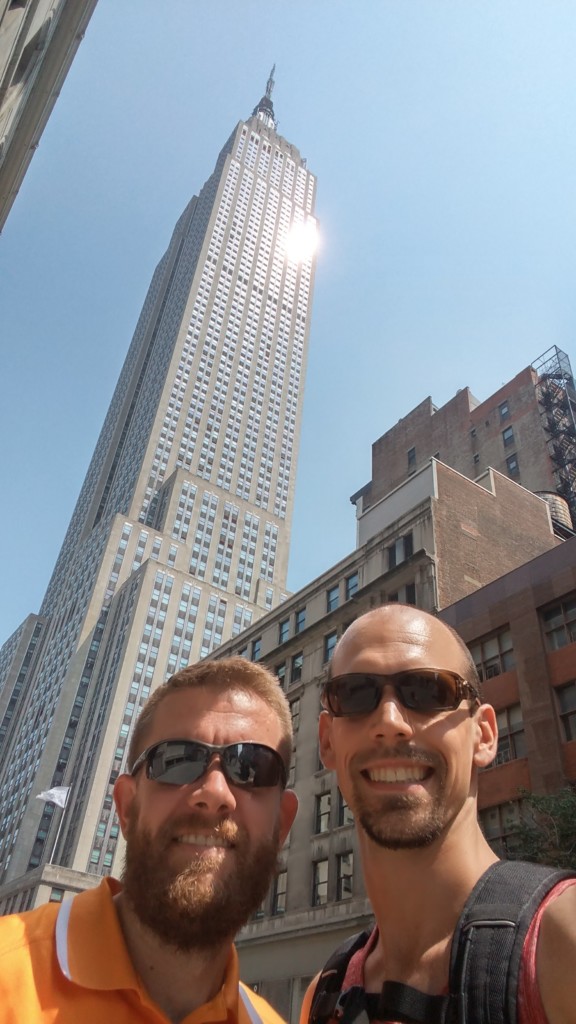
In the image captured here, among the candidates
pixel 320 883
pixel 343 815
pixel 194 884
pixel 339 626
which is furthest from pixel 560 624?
pixel 194 884

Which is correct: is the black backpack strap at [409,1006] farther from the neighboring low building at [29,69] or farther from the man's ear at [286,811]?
the neighboring low building at [29,69]

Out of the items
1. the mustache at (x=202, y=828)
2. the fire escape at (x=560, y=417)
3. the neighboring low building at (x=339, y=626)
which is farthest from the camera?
the fire escape at (x=560, y=417)

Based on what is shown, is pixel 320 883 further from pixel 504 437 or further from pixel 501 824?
pixel 504 437

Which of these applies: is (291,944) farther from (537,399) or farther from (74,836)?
(74,836)

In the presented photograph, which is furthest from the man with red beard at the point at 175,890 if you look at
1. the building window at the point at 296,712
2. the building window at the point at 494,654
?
the building window at the point at 296,712

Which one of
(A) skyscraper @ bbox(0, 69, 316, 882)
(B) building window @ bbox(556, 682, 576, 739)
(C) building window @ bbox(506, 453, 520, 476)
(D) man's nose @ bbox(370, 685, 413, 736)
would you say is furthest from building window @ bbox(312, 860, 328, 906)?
(A) skyscraper @ bbox(0, 69, 316, 882)

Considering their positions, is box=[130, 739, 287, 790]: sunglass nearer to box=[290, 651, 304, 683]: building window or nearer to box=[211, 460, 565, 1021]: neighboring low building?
box=[211, 460, 565, 1021]: neighboring low building
